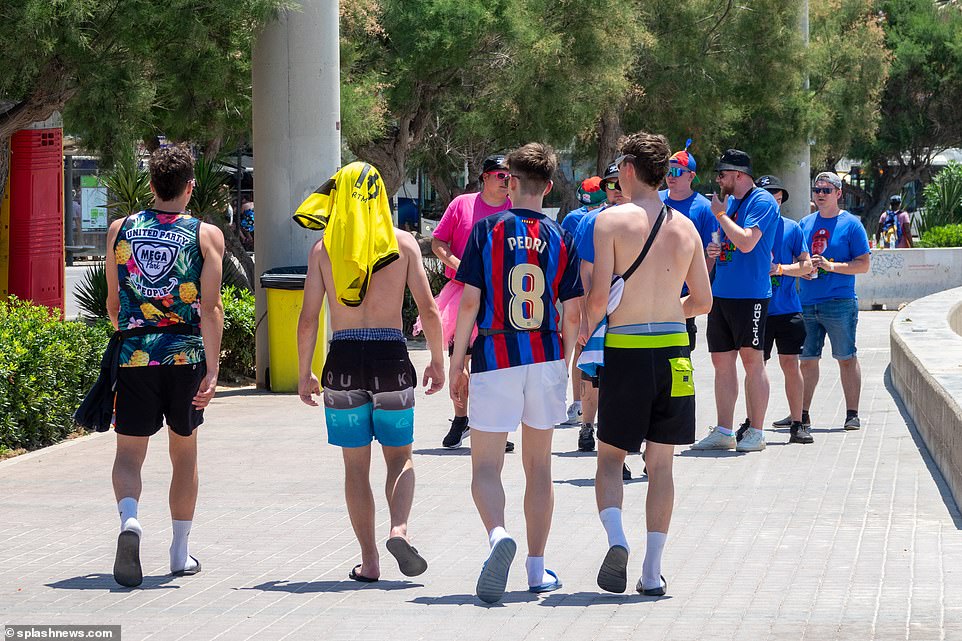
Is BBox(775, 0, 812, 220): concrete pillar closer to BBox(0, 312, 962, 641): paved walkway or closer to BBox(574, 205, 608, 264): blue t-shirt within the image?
BBox(0, 312, 962, 641): paved walkway

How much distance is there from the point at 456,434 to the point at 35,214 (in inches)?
250

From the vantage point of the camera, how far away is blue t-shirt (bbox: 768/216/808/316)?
33.2 feet

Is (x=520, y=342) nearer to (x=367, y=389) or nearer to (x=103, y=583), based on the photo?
(x=367, y=389)

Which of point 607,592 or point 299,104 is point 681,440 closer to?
point 607,592

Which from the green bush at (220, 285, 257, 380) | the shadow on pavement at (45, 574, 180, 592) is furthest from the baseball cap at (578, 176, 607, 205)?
the green bush at (220, 285, 257, 380)

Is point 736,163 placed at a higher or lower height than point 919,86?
lower

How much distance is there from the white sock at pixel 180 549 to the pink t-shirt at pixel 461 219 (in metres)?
3.46

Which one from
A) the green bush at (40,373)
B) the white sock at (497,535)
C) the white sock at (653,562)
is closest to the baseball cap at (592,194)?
the green bush at (40,373)

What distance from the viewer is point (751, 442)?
31.7 ft

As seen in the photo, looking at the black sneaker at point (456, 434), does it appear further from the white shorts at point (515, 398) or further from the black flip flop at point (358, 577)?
the white shorts at point (515, 398)

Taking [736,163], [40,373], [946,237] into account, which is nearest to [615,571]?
[736,163]

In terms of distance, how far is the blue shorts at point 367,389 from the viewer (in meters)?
5.97

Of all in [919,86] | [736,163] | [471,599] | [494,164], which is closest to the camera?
[471,599]

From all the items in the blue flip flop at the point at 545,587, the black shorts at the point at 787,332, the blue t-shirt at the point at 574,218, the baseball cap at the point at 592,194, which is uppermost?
the baseball cap at the point at 592,194
